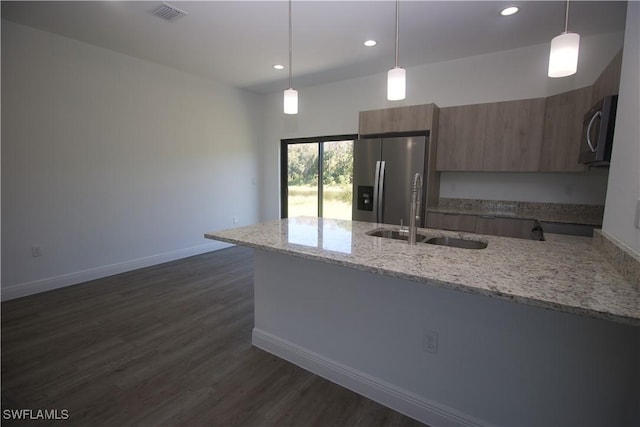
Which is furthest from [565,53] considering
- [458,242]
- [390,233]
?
[390,233]

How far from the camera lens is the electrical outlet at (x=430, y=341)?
1632 millimetres

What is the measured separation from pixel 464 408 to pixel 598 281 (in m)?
0.90

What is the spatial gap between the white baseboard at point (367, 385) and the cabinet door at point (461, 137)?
9.25ft

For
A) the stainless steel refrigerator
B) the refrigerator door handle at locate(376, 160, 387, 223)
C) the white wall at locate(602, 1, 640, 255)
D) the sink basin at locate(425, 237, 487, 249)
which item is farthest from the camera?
the refrigerator door handle at locate(376, 160, 387, 223)

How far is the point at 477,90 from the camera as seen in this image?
3.79m

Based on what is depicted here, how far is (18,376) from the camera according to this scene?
1995 mm

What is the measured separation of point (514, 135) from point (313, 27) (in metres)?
2.47

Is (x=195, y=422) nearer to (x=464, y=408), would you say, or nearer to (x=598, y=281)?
(x=464, y=408)

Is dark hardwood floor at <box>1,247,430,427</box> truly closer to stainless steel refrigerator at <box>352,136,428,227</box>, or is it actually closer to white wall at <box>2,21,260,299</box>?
white wall at <box>2,21,260,299</box>

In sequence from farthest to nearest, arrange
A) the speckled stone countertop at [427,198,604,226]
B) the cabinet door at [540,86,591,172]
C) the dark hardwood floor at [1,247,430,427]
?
the speckled stone countertop at [427,198,604,226]
the cabinet door at [540,86,591,172]
the dark hardwood floor at [1,247,430,427]

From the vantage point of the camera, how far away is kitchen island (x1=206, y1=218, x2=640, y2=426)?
124cm

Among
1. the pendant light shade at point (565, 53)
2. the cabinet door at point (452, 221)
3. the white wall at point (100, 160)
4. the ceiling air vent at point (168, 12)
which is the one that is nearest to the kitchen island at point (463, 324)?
the pendant light shade at point (565, 53)

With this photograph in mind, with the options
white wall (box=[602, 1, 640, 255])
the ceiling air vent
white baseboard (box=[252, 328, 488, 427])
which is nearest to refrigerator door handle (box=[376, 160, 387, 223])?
white baseboard (box=[252, 328, 488, 427])

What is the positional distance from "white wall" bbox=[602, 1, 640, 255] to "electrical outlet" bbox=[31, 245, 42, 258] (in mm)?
4866
